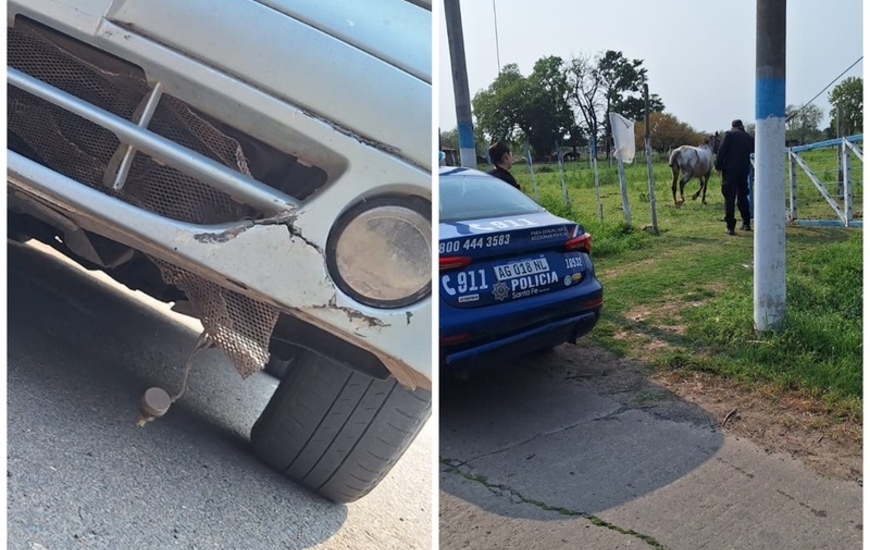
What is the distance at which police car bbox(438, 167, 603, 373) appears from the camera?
2.41 meters

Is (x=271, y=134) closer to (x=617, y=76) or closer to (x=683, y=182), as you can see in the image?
(x=617, y=76)

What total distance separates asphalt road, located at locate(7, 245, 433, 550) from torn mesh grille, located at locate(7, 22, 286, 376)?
33 centimetres

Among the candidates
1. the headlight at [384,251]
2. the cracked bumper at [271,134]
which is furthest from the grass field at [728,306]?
the cracked bumper at [271,134]

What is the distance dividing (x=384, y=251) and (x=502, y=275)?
115 cm

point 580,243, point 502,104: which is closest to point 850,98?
point 580,243

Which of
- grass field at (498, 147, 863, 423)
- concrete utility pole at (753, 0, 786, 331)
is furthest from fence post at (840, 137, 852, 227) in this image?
concrete utility pole at (753, 0, 786, 331)

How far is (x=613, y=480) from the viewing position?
2.35 metres

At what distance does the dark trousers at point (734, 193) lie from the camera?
6.37 m

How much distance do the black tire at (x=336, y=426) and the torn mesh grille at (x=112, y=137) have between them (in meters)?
0.23

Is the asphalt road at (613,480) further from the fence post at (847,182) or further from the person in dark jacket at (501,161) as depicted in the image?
the fence post at (847,182)

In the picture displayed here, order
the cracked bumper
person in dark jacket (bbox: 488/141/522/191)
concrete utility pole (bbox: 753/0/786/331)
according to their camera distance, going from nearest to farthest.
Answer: the cracked bumper → concrete utility pole (bbox: 753/0/786/331) → person in dark jacket (bbox: 488/141/522/191)

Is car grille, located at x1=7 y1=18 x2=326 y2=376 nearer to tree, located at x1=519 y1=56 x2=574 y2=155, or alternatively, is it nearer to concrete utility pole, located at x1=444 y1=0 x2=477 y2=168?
concrete utility pole, located at x1=444 y1=0 x2=477 y2=168

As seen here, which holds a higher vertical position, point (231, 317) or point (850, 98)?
point (850, 98)

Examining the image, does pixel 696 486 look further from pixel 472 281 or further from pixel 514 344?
pixel 472 281
